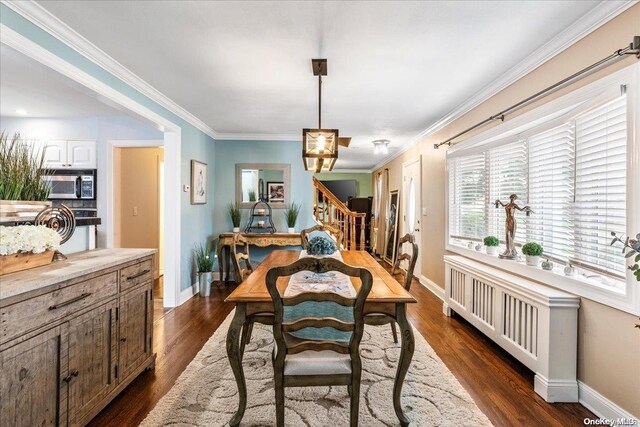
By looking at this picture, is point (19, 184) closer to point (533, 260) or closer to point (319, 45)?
point (319, 45)

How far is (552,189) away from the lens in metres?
2.44

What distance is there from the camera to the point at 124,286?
6.66 feet

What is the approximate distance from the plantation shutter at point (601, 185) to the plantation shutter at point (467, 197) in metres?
1.33

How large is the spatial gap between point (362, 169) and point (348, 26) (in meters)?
8.03

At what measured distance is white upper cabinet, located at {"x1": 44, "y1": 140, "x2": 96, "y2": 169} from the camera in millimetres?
4238

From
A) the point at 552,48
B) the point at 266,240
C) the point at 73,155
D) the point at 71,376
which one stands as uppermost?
the point at 552,48

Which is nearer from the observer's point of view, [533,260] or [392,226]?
[533,260]

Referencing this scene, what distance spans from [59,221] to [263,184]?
347 cm

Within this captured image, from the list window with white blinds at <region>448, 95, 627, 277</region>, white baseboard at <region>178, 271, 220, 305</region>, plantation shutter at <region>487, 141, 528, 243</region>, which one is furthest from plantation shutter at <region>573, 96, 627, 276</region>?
white baseboard at <region>178, 271, 220, 305</region>

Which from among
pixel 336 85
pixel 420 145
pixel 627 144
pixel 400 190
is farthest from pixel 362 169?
pixel 627 144

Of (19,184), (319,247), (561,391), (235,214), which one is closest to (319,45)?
(319,247)

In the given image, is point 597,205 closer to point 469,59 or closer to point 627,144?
point 627,144

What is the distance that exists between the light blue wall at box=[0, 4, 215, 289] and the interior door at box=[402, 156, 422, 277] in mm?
3392

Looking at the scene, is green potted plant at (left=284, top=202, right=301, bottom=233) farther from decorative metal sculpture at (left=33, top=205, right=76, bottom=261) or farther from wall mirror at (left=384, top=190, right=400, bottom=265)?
decorative metal sculpture at (left=33, top=205, right=76, bottom=261)
